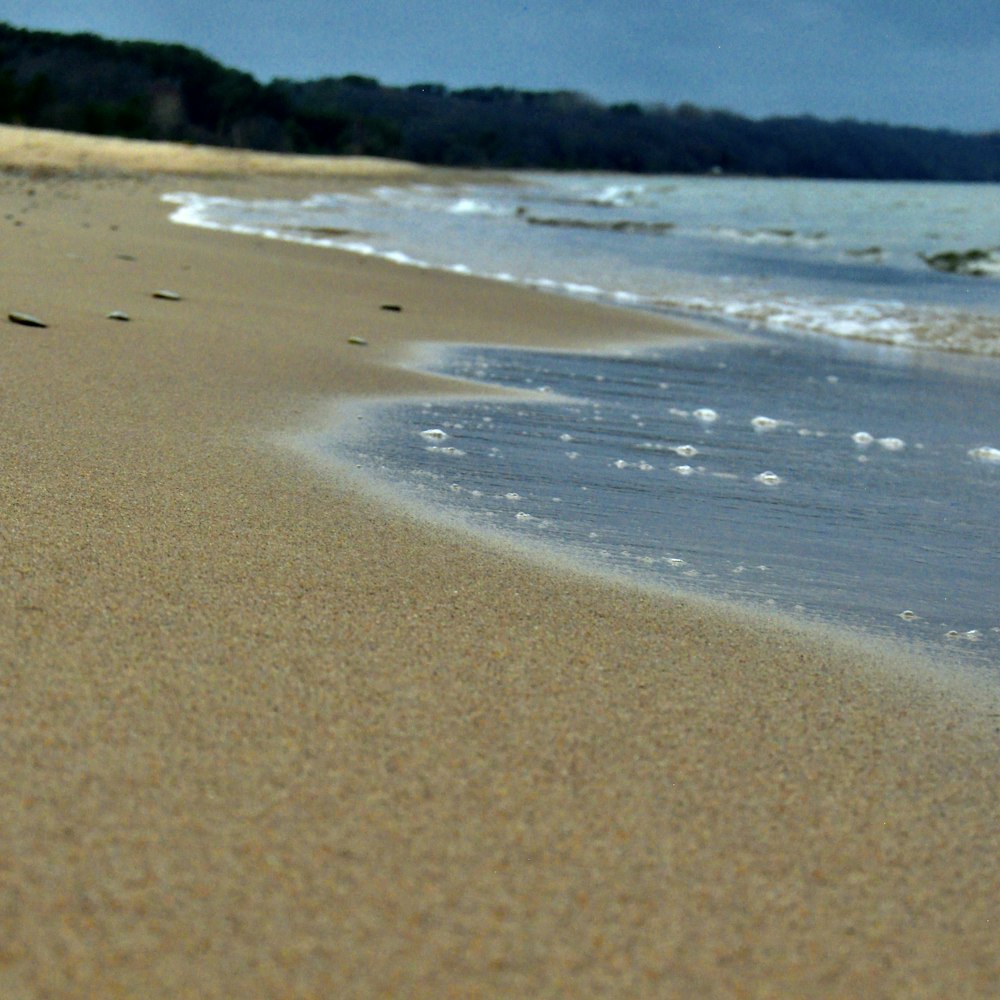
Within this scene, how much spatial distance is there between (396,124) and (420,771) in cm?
8640

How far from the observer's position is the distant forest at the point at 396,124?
186ft

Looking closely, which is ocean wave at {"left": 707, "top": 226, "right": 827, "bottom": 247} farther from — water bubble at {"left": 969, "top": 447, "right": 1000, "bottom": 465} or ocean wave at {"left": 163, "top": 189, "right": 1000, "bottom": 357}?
water bubble at {"left": 969, "top": 447, "right": 1000, "bottom": 465}

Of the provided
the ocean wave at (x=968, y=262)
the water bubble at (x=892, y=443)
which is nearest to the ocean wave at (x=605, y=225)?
the ocean wave at (x=968, y=262)

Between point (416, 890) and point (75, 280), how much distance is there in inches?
234

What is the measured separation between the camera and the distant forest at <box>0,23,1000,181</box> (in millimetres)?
56719

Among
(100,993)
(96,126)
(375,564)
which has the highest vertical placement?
(96,126)

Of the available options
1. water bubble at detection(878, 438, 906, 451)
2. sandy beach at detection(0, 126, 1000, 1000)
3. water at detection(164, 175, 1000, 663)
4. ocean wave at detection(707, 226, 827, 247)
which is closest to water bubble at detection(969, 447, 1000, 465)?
water at detection(164, 175, 1000, 663)

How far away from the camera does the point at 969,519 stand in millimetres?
3564

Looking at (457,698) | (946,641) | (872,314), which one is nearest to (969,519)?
(946,641)

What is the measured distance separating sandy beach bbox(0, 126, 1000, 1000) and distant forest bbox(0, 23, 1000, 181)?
51.4m

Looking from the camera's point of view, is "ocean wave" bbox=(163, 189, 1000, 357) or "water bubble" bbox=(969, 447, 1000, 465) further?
"ocean wave" bbox=(163, 189, 1000, 357)

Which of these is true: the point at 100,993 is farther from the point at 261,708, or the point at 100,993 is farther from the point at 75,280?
the point at 75,280

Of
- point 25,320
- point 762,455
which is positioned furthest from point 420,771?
point 25,320

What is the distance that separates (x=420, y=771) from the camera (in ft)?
5.65
